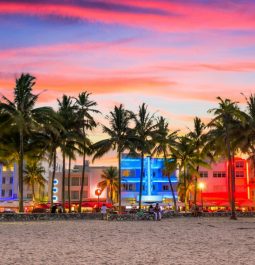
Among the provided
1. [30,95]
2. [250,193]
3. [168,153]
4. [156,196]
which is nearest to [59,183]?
[156,196]

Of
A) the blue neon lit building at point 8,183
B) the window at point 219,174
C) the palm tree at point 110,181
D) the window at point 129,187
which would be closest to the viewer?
the window at point 219,174

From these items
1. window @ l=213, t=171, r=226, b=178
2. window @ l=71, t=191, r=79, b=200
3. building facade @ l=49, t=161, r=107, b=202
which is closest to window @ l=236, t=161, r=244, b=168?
window @ l=213, t=171, r=226, b=178

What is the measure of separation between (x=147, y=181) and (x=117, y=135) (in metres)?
50.6

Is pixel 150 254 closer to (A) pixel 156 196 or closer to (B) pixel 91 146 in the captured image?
(B) pixel 91 146

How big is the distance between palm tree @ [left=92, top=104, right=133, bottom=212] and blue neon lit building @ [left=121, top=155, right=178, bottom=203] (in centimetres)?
4887

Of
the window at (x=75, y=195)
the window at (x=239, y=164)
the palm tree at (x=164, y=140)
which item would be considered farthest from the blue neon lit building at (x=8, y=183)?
the palm tree at (x=164, y=140)

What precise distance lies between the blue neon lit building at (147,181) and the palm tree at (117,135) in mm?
48866

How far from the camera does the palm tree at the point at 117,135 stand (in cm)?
5393

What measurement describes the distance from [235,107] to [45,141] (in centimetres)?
2084

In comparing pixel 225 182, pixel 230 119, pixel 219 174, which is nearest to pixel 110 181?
pixel 219 174

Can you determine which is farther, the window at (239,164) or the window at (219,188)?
the window at (219,188)

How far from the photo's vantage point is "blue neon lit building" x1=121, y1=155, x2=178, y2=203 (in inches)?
4097

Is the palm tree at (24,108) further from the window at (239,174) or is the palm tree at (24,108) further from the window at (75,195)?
the window at (75,195)

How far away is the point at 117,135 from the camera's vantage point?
5512cm
